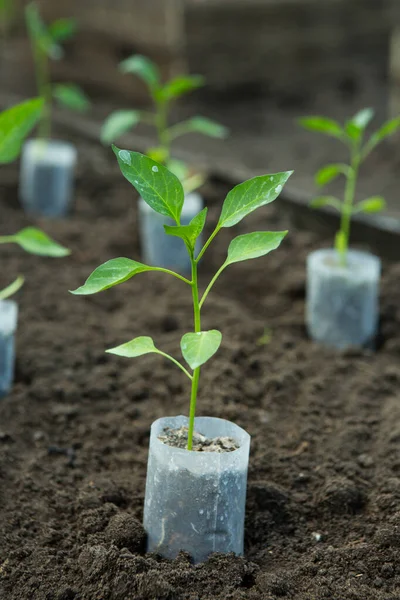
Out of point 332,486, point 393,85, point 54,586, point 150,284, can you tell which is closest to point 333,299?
point 150,284

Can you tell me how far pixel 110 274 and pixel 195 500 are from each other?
1.48 ft

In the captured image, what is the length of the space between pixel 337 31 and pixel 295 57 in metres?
0.29

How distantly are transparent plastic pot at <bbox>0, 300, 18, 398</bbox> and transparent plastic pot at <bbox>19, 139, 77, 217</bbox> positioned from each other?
1.53 meters

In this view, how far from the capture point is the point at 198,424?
5.61 feet

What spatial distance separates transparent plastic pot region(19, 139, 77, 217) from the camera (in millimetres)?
3719

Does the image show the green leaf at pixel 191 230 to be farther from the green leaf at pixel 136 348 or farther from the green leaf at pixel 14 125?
the green leaf at pixel 14 125

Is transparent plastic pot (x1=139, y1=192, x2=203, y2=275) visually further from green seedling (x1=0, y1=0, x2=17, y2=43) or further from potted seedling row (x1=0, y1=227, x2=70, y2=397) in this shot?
green seedling (x1=0, y1=0, x2=17, y2=43)

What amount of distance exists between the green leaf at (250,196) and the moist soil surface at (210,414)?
61 cm

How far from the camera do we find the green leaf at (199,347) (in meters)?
1.39

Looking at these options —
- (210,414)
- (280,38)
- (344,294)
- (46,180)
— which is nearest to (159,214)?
(46,180)

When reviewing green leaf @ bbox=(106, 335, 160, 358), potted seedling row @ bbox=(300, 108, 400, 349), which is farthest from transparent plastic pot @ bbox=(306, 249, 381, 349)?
green leaf @ bbox=(106, 335, 160, 358)

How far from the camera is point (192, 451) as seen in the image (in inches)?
61.1

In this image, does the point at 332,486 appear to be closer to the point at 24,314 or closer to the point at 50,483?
the point at 50,483

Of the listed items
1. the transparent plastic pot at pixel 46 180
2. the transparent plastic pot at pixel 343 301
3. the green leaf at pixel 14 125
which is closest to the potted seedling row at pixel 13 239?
the green leaf at pixel 14 125
